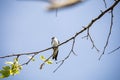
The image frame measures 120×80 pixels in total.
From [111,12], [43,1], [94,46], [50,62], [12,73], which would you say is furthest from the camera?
[50,62]

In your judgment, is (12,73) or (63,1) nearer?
(63,1)

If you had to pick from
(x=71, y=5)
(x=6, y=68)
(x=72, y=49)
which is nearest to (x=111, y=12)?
(x=72, y=49)

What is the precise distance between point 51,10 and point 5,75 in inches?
44.7

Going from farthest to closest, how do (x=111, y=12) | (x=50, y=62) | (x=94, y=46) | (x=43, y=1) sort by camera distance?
(x=50, y=62) → (x=94, y=46) → (x=111, y=12) → (x=43, y=1)

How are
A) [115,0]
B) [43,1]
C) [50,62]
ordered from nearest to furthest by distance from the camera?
1. [43,1]
2. [115,0]
3. [50,62]

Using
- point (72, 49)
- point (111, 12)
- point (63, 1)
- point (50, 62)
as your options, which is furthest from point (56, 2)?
point (50, 62)

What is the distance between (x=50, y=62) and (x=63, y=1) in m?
1.32

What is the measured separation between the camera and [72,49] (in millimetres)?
1540

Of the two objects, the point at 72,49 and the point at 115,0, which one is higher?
the point at 115,0

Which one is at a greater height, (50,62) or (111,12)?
(111,12)

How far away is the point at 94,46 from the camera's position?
1555 mm

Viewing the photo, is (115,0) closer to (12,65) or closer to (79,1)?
(79,1)

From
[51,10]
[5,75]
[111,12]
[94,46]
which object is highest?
[111,12]

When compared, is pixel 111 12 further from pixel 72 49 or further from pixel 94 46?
pixel 72 49
